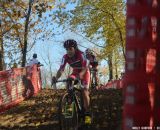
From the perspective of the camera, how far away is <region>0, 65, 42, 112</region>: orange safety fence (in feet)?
53.8

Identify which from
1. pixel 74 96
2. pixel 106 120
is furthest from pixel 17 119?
pixel 74 96

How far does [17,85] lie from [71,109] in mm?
10216

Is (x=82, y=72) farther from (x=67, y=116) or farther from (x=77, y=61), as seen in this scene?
(x=67, y=116)

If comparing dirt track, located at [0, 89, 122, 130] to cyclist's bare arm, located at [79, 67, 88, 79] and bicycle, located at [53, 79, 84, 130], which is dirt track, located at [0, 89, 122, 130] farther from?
cyclist's bare arm, located at [79, 67, 88, 79]

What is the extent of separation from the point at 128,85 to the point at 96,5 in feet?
134

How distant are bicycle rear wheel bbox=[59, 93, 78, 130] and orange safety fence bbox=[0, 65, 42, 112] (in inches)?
288

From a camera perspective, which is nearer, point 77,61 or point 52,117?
point 77,61

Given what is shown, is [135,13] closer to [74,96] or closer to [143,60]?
[143,60]

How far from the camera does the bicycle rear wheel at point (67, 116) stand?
8134mm

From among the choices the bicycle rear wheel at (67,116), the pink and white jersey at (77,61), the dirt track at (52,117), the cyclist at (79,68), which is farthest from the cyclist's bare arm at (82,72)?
the dirt track at (52,117)

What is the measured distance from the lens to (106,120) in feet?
34.2

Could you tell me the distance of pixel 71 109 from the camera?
8.65m

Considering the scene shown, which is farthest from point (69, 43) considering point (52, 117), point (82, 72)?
point (52, 117)

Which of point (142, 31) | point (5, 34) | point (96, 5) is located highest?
point (96, 5)
